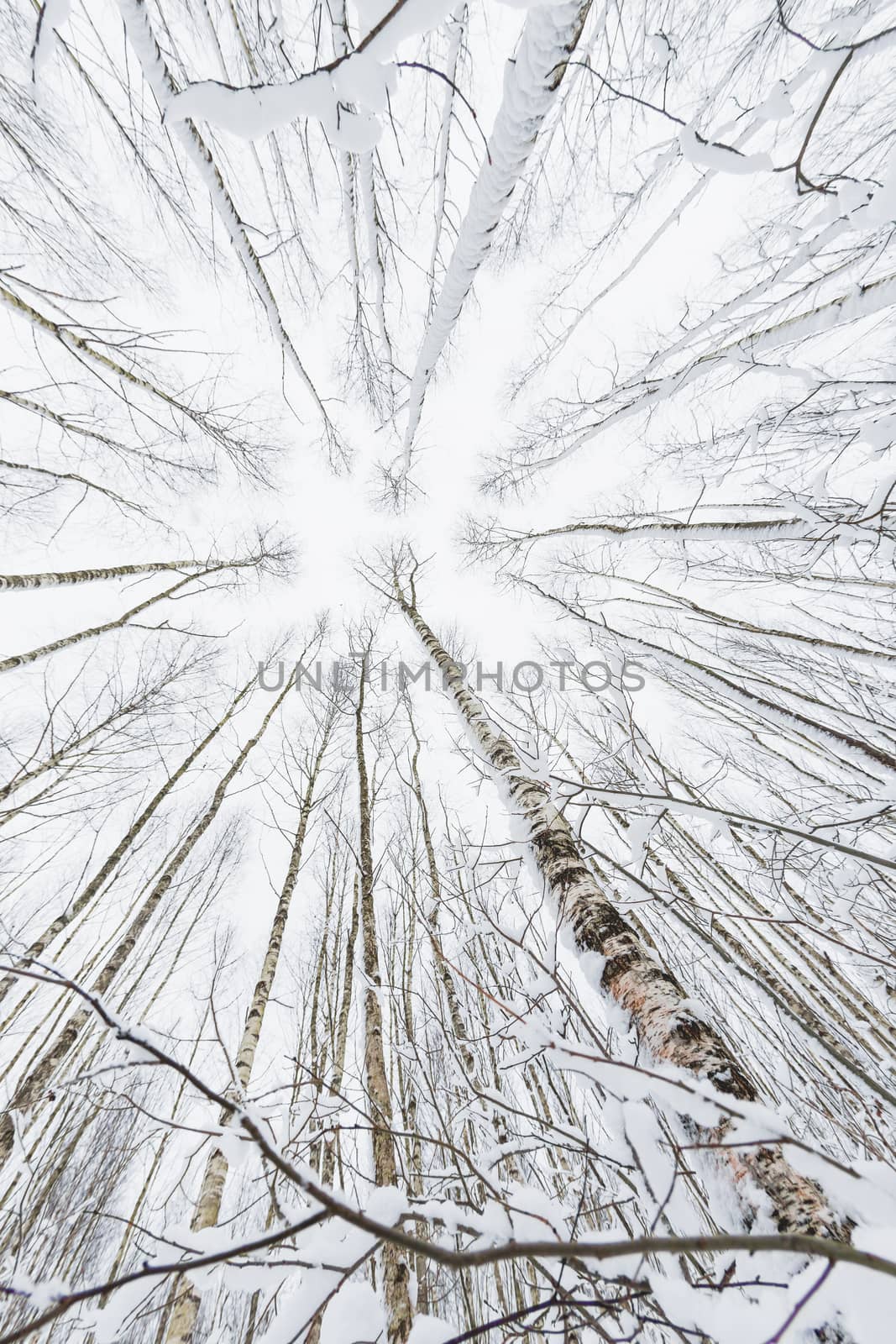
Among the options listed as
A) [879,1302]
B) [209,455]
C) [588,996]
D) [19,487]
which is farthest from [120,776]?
[879,1302]

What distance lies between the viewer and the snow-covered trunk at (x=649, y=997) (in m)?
1.02

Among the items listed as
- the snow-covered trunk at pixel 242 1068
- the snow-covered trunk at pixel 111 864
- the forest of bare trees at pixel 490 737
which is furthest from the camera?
the snow-covered trunk at pixel 111 864

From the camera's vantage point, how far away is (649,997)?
1.44 m

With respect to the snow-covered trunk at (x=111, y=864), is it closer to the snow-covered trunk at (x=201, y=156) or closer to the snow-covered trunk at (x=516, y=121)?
the snow-covered trunk at (x=201, y=156)

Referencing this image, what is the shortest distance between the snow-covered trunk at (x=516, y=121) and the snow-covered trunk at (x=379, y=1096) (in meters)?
3.88

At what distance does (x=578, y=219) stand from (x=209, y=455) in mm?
4804

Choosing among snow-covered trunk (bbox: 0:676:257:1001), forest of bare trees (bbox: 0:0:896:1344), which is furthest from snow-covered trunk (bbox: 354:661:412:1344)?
snow-covered trunk (bbox: 0:676:257:1001)

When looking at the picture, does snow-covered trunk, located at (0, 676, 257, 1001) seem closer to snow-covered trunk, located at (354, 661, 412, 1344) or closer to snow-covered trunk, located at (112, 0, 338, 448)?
snow-covered trunk, located at (354, 661, 412, 1344)

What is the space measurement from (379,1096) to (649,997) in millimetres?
2578

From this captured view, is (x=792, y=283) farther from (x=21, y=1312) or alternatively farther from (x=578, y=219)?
(x=21, y=1312)

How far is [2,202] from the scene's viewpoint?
11.0ft

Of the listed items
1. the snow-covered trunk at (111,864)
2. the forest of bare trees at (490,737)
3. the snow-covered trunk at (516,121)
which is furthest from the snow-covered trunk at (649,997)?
the snow-covered trunk at (111,864)

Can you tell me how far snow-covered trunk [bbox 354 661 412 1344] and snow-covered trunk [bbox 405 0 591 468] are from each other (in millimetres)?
3880

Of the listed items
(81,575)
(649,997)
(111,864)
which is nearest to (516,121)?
(649,997)
